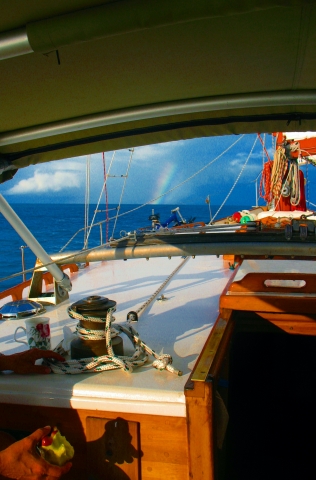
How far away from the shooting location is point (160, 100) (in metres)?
1.70

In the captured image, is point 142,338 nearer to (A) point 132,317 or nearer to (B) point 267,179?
(A) point 132,317

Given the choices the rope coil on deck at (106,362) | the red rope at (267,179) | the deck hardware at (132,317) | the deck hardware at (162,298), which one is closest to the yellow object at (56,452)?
the rope coil on deck at (106,362)

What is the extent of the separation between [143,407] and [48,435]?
13.2 inches

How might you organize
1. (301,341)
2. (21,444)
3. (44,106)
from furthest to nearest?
(301,341), (44,106), (21,444)

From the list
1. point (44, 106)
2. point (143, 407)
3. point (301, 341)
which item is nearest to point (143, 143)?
point (44, 106)

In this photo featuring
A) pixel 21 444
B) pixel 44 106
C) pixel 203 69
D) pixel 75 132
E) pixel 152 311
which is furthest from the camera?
pixel 152 311

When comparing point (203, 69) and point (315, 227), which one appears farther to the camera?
point (315, 227)

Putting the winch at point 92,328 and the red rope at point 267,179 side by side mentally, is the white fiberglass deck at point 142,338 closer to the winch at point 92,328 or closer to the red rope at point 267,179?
the winch at point 92,328

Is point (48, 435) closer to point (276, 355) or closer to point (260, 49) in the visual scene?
point (260, 49)

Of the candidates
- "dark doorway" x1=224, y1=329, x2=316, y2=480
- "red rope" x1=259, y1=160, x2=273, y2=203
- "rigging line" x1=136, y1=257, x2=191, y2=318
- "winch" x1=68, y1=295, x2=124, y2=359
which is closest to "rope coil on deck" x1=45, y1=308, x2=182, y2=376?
"winch" x1=68, y1=295, x2=124, y2=359

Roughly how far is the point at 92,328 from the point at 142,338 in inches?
16.6

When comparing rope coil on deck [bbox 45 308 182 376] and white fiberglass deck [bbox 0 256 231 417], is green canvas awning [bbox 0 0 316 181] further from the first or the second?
white fiberglass deck [bbox 0 256 231 417]

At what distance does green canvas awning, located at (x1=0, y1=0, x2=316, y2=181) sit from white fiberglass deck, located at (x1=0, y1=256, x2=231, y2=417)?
1.02m

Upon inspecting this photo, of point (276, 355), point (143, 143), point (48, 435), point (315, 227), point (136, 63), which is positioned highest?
point (136, 63)
